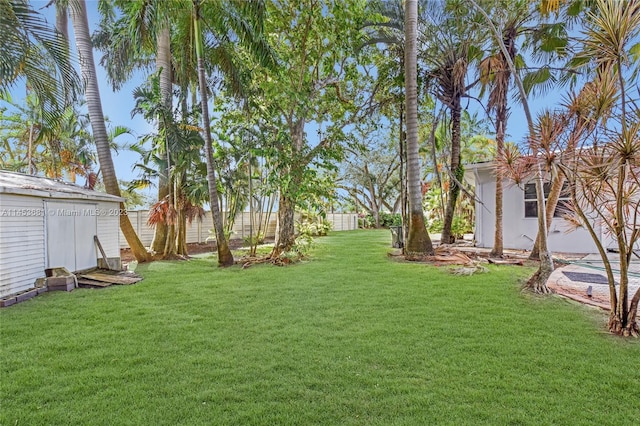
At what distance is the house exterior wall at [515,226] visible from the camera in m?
9.60

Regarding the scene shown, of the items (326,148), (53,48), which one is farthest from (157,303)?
(326,148)

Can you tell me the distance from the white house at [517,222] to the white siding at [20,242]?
10852 millimetres

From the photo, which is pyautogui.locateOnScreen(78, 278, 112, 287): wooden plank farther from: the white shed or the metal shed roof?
the metal shed roof

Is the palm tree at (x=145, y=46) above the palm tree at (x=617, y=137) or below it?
above

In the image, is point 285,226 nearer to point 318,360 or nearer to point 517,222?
point 517,222

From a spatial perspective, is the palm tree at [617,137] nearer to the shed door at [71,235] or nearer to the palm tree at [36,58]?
the palm tree at [36,58]

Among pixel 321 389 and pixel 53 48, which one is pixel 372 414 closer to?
pixel 321 389

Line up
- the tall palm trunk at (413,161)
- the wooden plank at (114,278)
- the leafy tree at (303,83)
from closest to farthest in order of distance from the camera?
the wooden plank at (114,278)
the tall palm trunk at (413,161)
the leafy tree at (303,83)

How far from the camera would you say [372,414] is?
240 centimetres


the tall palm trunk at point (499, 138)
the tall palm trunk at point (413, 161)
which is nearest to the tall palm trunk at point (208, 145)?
the tall palm trunk at point (413, 161)

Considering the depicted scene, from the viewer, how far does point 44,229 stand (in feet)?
21.6

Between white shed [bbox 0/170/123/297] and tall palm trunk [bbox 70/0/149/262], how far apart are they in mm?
863

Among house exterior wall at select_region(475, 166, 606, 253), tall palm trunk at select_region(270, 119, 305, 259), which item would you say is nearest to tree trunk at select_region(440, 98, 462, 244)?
house exterior wall at select_region(475, 166, 606, 253)

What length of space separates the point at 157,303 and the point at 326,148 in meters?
6.92
